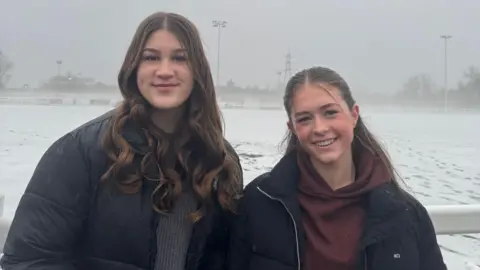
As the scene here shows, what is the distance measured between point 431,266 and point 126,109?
1.22 metres

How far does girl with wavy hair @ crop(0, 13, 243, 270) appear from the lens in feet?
5.45

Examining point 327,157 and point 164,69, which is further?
point 327,157

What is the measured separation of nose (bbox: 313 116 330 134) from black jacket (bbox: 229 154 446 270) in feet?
0.61

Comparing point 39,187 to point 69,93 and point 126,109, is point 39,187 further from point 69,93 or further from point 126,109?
point 69,93

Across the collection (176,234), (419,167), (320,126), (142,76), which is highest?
(142,76)

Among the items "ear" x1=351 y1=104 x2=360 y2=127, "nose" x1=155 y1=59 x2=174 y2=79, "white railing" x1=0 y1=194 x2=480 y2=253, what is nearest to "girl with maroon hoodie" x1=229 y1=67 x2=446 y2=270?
"ear" x1=351 y1=104 x2=360 y2=127

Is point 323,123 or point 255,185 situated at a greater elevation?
point 323,123

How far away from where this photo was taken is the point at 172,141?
6.23 ft

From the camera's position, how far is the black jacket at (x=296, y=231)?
183cm

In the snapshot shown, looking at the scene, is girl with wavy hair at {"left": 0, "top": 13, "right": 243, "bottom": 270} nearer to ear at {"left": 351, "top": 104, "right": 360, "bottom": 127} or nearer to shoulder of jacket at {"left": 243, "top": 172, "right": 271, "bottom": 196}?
shoulder of jacket at {"left": 243, "top": 172, "right": 271, "bottom": 196}

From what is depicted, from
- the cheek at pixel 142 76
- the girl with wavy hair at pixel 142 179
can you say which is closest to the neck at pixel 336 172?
the girl with wavy hair at pixel 142 179

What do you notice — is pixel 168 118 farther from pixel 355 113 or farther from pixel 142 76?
pixel 355 113

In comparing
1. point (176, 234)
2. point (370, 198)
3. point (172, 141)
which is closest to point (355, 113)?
point (370, 198)

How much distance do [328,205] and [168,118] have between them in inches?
26.0
